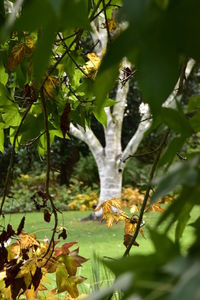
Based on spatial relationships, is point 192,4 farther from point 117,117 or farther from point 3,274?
point 117,117

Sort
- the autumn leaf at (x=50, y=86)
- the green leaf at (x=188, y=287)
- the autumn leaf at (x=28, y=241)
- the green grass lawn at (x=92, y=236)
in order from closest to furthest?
the green leaf at (x=188, y=287), the autumn leaf at (x=50, y=86), the autumn leaf at (x=28, y=241), the green grass lawn at (x=92, y=236)

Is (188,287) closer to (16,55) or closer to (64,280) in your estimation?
(16,55)

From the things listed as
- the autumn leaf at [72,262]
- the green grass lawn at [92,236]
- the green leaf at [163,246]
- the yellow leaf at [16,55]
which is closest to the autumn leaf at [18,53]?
the yellow leaf at [16,55]

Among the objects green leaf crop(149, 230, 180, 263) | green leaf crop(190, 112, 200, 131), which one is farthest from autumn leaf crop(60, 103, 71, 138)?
green leaf crop(149, 230, 180, 263)

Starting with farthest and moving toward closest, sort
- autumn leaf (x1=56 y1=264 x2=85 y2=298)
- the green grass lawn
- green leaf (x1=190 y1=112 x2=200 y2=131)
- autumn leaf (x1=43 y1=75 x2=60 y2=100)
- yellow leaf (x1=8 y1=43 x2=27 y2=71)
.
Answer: the green grass lawn, autumn leaf (x1=56 y1=264 x2=85 y2=298), autumn leaf (x1=43 y1=75 x2=60 y2=100), yellow leaf (x1=8 y1=43 x2=27 y2=71), green leaf (x1=190 y1=112 x2=200 y2=131)

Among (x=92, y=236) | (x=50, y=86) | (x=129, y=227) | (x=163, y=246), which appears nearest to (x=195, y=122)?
(x=163, y=246)

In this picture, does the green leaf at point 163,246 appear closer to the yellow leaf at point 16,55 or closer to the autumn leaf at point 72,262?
the yellow leaf at point 16,55

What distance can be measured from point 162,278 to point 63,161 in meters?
9.86

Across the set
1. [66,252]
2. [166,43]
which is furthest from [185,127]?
[66,252]

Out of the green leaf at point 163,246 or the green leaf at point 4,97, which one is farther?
the green leaf at point 4,97

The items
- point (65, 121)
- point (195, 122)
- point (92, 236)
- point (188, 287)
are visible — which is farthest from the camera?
point (92, 236)

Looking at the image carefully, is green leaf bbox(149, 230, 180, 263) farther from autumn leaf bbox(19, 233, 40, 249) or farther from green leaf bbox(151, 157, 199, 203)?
autumn leaf bbox(19, 233, 40, 249)

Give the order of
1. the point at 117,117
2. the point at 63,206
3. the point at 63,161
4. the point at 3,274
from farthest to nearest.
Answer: the point at 63,161
the point at 63,206
the point at 117,117
the point at 3,274

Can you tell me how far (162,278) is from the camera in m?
0.30
